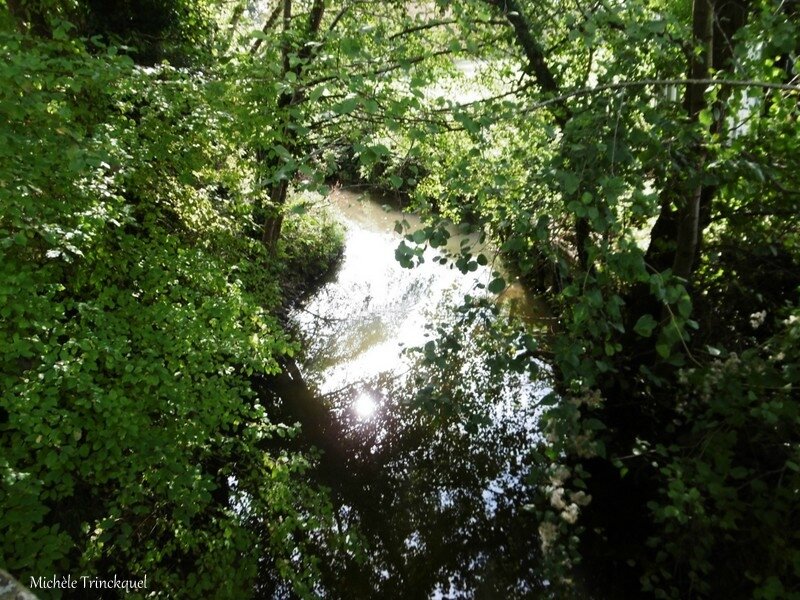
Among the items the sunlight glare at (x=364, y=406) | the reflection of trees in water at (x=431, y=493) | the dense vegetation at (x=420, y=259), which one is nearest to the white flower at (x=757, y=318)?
the dense vegetation at (x=420, y=259)

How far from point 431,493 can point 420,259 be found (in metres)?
4.62

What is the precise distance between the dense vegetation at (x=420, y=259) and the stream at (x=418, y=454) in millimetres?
496

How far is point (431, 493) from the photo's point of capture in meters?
6.07

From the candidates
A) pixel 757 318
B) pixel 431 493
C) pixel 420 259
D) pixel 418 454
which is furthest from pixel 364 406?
pixel 420 259

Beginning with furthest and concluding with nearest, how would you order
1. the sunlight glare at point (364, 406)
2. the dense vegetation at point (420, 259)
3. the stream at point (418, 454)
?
the sunlight glare at point (364, 406) < the stream at point (418, 454) < the dense vegetation at point (420, 259)

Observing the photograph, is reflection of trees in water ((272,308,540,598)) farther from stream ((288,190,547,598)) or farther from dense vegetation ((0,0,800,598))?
dense vegetation ((0,0,800,598))

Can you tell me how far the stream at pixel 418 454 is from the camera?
493cm

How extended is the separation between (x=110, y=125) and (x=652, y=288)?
3.89 m

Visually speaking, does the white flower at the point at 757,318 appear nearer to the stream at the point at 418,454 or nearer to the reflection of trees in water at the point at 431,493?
the reflection of trees in water at the point at 431,493

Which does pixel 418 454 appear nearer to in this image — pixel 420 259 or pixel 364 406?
pixel 364 406

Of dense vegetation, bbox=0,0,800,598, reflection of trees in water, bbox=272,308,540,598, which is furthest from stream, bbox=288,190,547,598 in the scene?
dense vegetation, bbox=0,0,800,598

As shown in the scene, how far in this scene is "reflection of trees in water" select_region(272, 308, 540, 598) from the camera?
5023 mm

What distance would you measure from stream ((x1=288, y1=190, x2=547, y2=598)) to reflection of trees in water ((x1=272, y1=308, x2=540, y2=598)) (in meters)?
0.01

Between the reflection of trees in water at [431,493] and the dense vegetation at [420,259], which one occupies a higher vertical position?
the dense vegetation at [420,259]
